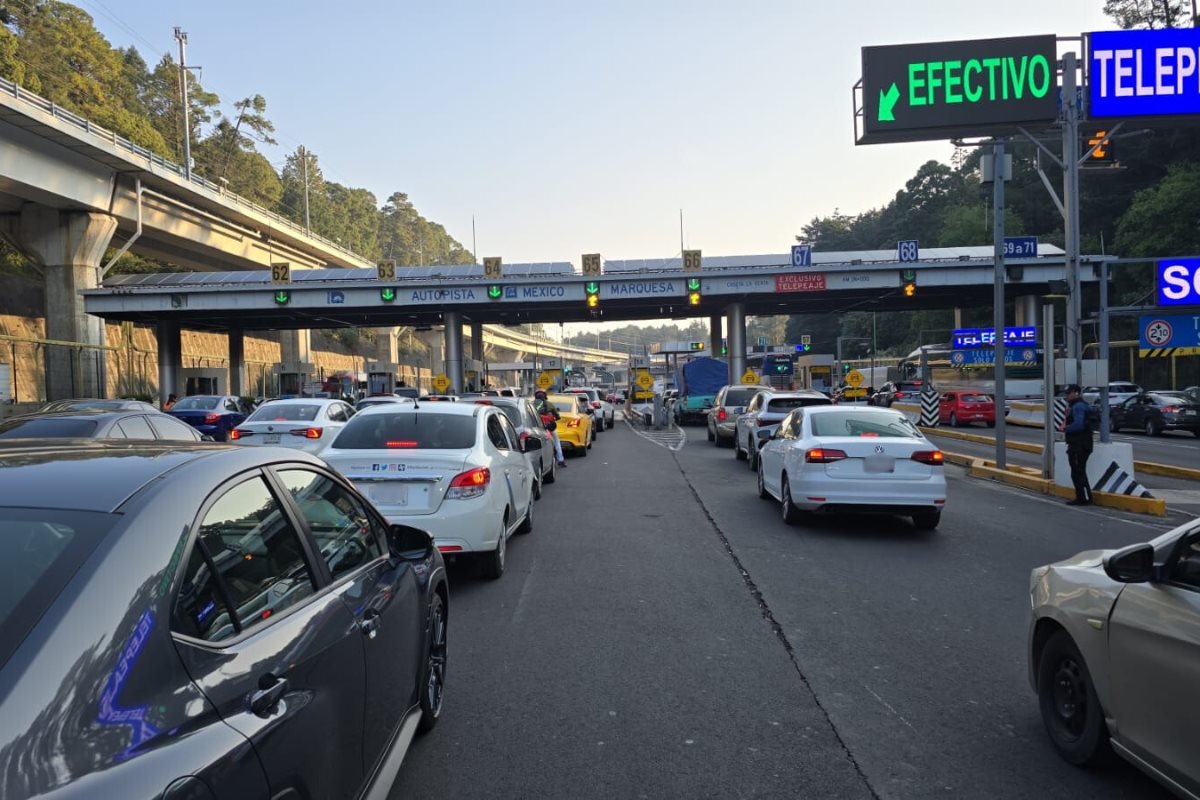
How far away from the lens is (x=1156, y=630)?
11.0 ft

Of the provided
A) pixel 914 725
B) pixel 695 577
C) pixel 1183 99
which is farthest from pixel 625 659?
pixel 1183 99

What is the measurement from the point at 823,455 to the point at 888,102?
12.2 metres

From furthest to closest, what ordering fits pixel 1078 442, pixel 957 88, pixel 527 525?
pixel 957 88, pixel 1078 442, pixel 527 525

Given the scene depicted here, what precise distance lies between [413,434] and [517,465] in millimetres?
1417

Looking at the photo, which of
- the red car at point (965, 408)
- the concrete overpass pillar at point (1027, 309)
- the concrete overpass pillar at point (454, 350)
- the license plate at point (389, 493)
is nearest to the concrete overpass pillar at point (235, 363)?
the concrete overpass pillar at point (454, 350)

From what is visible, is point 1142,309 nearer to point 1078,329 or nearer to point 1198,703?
point 1078,329

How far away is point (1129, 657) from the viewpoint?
351 cm

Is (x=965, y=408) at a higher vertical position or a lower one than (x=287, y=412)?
lower

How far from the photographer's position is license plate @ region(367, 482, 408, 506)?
24.7 feet

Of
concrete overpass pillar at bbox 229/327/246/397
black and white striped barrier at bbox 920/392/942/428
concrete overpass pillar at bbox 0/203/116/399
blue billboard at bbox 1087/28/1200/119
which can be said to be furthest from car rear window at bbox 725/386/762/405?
concrete overpass pillar at bbox 229/327/246/397

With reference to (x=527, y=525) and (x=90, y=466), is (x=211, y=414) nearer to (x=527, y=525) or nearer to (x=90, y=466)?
(x=527, y=525)

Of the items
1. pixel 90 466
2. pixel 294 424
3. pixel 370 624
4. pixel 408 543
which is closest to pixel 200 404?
pixel 294 424

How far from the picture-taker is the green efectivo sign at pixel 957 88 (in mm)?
18109

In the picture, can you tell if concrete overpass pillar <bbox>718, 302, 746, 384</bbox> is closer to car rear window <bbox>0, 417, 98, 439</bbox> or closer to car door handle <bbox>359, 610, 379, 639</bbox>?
car rear window <bbox>0, 417, 98, 439</bbox>
